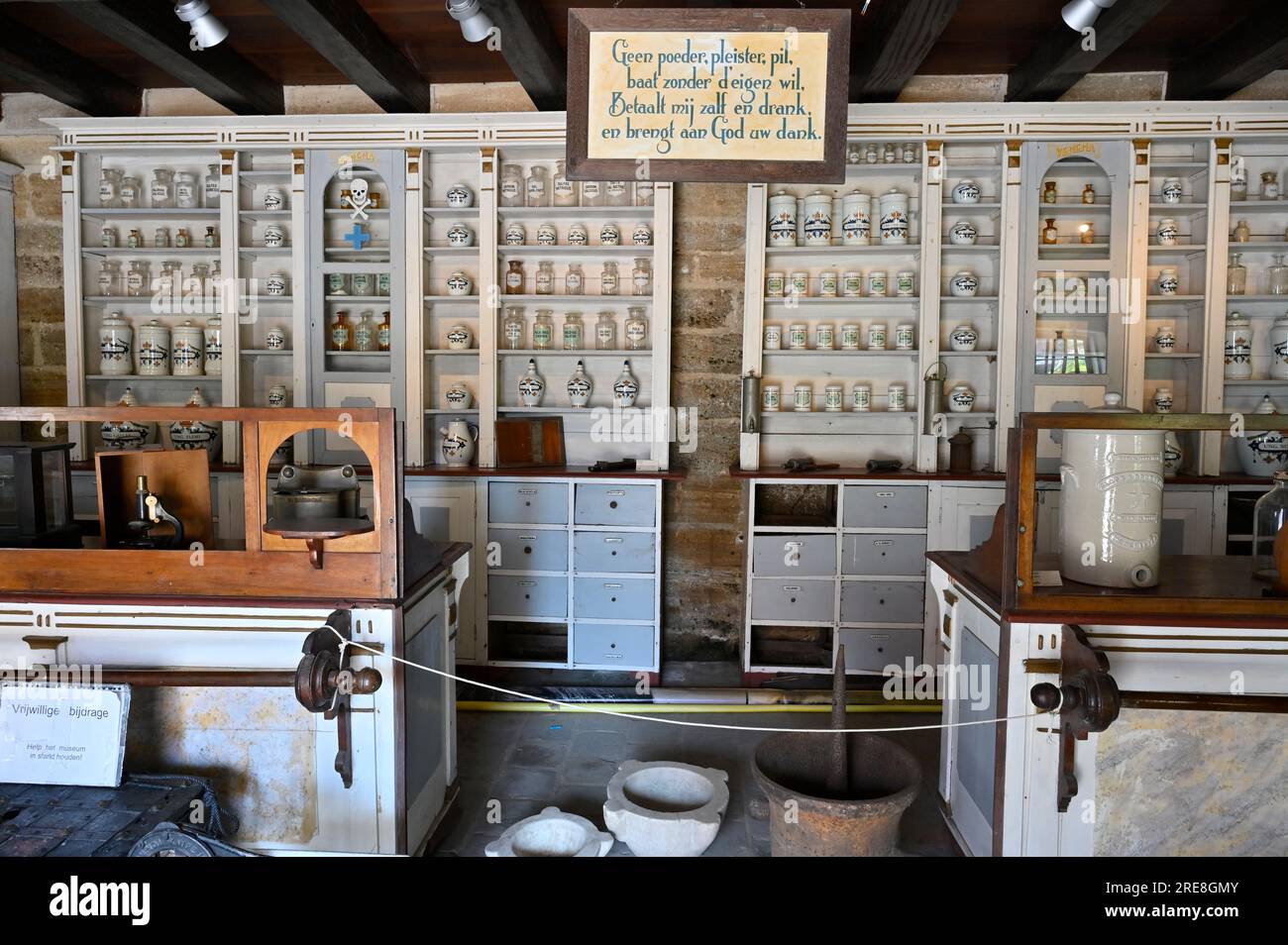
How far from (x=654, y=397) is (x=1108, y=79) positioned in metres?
2.86

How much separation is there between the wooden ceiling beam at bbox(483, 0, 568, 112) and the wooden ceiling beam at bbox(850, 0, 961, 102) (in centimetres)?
128

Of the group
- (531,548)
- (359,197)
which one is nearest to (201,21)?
(359,197)

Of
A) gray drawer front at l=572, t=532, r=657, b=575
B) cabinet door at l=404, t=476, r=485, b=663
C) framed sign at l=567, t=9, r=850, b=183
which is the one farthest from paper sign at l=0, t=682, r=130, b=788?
gray drawer front at l=572, t=532, r=657, b=575

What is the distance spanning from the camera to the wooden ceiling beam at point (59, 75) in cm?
353

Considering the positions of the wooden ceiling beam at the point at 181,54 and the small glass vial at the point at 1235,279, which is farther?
the small glass vial at the point at 1235,279

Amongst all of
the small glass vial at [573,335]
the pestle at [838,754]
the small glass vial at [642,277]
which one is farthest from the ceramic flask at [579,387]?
the pestle at [838,754]

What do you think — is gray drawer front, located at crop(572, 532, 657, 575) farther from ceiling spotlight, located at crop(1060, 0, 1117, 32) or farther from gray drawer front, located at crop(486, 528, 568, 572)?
ceiling spotlight, located at crop(1060, 0, 1117, 32)

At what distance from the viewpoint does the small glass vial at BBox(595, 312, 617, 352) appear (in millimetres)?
4066

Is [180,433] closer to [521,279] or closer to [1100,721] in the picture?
[521,279]

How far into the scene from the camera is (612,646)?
3734 millimetres

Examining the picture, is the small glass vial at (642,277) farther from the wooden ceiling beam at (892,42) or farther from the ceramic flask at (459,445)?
the wooden ceiling beam at (892,42)

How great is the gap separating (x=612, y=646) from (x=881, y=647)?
1290 mm

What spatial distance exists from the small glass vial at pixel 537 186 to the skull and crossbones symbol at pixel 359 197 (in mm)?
824

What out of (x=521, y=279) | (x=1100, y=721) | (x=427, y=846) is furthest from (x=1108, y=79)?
(x=427, y=846)
